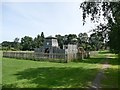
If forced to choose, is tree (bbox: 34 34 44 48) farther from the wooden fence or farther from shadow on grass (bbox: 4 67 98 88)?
shadow on grass (bbox: 4 67 98 88)

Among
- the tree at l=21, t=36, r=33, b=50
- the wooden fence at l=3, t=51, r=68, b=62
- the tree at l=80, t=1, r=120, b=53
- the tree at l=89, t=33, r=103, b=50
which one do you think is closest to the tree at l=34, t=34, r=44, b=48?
the tree at l=21, t=36, r=33, b=50

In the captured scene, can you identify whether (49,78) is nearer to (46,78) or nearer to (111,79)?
(46,78)

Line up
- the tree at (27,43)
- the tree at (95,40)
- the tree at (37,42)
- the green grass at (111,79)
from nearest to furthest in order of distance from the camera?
1. the green grass at (111,79)
2. the tree at (95,40)
3. the tree at (27,43)
4. the tree at (37,42)

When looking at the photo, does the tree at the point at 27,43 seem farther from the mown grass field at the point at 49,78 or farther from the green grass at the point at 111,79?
the green grass at the point at 111,79

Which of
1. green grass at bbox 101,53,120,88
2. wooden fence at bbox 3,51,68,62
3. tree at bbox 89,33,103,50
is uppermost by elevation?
tree at bbox 89,33,103,50

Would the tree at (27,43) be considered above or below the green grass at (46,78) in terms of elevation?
above

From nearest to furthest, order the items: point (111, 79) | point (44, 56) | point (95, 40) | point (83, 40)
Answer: point (111, 79) → point (44, 56) → point (95, 40) → point (83, 40)

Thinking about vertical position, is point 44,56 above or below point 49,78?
above

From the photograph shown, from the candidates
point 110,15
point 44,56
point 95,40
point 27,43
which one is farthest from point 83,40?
point 110,15

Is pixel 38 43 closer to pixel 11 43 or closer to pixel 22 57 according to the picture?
pixel 11 43

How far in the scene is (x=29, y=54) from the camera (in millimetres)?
39094

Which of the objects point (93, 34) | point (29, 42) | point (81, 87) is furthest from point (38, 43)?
point (81, 87)

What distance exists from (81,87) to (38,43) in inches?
3862

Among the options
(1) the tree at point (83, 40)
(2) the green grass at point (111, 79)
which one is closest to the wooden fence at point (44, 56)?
(2) the green grass at point (111, 79)
